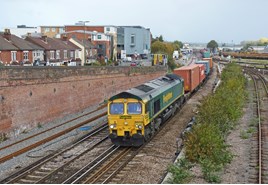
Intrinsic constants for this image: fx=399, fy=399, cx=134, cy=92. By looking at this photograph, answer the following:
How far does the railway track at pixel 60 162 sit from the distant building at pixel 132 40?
212ft

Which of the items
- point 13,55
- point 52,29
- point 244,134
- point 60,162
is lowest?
point 60,162

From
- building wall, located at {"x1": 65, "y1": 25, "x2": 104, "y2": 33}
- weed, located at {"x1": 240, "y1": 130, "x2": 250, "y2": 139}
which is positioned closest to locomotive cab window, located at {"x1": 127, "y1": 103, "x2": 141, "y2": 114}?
weed, located at {"x1": 240, "y1": 130, "x2": 250, "y2": 139}

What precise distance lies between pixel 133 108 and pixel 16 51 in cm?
2639

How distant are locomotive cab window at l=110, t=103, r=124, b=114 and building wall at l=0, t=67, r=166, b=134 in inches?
287

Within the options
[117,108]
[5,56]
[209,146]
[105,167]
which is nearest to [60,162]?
[105,167]

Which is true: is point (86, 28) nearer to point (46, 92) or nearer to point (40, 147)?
point (46, 92)

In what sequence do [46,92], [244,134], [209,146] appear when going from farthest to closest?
[46,92], [244,134], [209,146]

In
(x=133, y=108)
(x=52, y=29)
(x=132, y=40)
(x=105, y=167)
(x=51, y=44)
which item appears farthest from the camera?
(x=52, y=29)

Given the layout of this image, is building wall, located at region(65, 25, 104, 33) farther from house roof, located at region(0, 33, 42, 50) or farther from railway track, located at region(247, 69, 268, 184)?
railway track, located at region(247, 69, 268, 184)

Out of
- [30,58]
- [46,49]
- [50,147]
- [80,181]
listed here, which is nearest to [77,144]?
[50,147]

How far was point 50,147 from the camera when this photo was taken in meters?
20.2

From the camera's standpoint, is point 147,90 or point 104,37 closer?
point 147,90

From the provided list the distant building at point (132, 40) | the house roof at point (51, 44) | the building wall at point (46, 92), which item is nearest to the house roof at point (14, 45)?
the house roof at point (51, 44)

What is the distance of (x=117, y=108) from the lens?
1891 centimetres
